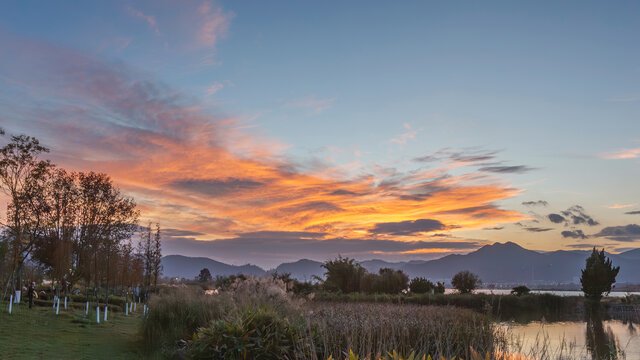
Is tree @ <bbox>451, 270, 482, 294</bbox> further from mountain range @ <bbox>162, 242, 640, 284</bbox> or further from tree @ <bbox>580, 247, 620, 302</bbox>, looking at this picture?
mountain range @ <bbox>162, 242, 640, 284</bbox>

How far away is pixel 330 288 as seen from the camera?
107ft

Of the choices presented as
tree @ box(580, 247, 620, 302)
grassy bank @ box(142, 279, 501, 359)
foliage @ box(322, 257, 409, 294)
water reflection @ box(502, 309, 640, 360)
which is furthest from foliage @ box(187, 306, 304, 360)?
tree @ box(580, 247, 620, 302)

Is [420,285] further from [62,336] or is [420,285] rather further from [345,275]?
[62,336]

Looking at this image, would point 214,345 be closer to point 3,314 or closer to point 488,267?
point 3,314

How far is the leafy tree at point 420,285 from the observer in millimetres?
33812

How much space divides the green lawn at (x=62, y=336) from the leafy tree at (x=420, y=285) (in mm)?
20550

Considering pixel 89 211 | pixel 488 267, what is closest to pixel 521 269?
pixel 488 267

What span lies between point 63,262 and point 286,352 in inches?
844

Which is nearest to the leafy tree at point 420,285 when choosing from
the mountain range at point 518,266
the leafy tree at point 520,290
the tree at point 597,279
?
the leafy tree at point 520,290

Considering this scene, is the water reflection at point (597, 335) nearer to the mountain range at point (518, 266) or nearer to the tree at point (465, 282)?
the tree at point (465, 282)

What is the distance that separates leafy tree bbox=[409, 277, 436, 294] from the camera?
1331 inches

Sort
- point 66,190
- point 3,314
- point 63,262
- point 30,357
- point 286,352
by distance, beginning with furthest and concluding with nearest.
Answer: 1. point 66,190
2. point 63,262
3. point 3,314
4. point 30,357
5. point 286,352

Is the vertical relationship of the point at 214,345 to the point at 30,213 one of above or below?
below

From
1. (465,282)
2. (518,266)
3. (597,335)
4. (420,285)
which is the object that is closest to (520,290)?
(465,282)
